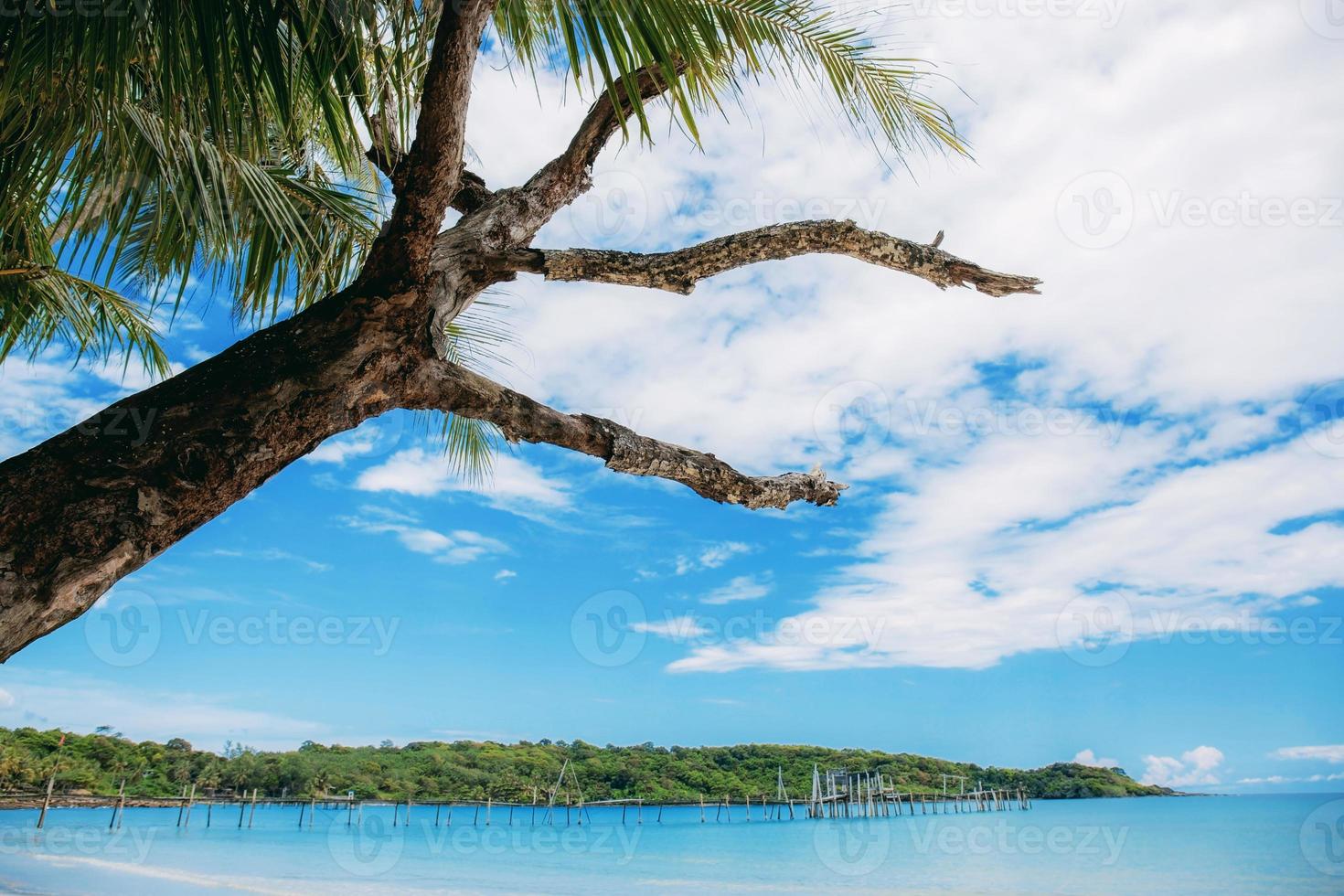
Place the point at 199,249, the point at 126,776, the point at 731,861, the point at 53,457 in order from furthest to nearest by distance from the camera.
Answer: the point at 126,776
the point at 731,861
the point at 199,249
the point at 53,457

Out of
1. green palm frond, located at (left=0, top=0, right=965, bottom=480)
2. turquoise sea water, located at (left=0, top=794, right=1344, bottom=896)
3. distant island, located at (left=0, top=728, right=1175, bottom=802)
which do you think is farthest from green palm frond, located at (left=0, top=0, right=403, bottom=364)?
distant island, located at (left=0, top=728, right=1175, bottom=802)

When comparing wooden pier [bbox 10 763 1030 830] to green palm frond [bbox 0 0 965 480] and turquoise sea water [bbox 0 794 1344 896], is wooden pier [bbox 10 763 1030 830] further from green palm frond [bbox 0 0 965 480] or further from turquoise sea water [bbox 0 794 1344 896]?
green palm frond [bbox 0 0 965 480]

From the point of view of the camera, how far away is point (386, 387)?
2.64 meters

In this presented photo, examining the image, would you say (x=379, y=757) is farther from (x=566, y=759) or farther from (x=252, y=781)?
(x=566, y=759)

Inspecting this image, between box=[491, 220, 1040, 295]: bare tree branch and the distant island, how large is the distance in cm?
5453

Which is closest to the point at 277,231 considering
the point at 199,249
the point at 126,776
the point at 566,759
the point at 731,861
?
the point at 199,249

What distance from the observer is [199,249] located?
13.4ft

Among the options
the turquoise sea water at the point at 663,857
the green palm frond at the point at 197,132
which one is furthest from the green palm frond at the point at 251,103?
the turquoise sea water at the point at 663,857

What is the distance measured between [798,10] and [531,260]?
1.30 m

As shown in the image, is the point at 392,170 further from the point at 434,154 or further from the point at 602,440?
the point at 602,440

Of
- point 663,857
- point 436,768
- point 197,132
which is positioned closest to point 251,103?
point 197,132

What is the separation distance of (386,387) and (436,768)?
221 feet

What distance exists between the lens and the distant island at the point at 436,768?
1922 inches

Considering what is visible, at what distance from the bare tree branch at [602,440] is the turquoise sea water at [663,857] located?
26.2 meters
